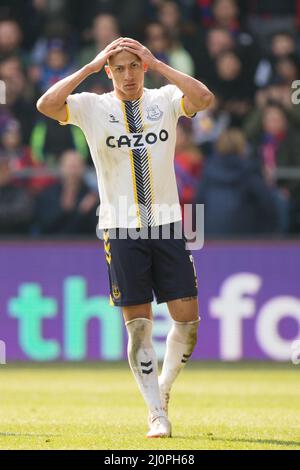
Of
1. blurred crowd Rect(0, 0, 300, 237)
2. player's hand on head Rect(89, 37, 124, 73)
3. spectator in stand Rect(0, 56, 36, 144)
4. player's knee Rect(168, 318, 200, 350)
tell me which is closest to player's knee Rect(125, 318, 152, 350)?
player's knee Rect(168, 318, 200, 350)

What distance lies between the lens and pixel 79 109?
26.0ft

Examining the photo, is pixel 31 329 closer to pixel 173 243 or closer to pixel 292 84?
pixel 292 84

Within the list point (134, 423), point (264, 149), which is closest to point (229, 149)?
point (264, 149)

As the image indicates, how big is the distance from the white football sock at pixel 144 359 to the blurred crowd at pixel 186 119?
6719mm

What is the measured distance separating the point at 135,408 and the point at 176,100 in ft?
9.82

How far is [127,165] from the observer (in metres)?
7.89

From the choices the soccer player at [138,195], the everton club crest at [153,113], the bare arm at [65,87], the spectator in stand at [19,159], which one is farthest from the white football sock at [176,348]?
the spectator in stand at [19,159]

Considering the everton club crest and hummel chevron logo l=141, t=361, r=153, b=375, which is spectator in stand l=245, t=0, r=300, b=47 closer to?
the everton club crest

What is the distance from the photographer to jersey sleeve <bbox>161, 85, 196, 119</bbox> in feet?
25.9

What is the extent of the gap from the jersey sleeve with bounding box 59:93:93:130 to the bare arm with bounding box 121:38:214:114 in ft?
1.67

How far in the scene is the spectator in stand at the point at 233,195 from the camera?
1462cm

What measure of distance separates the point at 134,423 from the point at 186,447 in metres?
1.46

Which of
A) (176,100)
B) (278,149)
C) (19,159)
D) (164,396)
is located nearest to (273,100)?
(278,149)

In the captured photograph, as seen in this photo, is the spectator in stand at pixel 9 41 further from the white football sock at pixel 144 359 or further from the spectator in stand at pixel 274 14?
the white football sock at pixel 144 359
